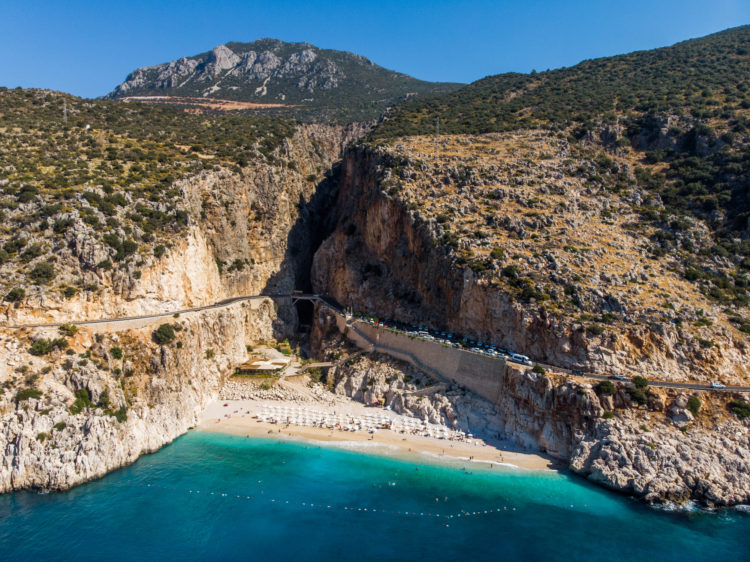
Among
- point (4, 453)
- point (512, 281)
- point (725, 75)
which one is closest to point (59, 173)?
point (4, 453)

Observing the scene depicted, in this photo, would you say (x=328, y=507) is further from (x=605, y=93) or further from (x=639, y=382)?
(x=605, y=93)

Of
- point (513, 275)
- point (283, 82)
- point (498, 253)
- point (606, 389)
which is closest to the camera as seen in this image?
point (606, 389)

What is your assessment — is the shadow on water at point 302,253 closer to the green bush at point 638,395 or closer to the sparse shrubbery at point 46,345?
the sparse shrubbery at point 46,345

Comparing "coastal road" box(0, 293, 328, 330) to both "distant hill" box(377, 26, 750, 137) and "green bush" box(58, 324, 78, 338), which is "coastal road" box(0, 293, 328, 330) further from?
"distant hill" box(377, 26, 750, 137)

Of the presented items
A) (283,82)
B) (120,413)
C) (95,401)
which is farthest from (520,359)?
(283,82)

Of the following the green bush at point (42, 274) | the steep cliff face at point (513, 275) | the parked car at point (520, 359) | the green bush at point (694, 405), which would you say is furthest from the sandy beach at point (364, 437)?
the green bush at point (42, 274)

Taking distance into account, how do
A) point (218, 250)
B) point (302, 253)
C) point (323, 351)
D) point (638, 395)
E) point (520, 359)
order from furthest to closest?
point (302, 253)
point (218, 250)
point (323, 351)
point (520, 359)
point (638, 395)
